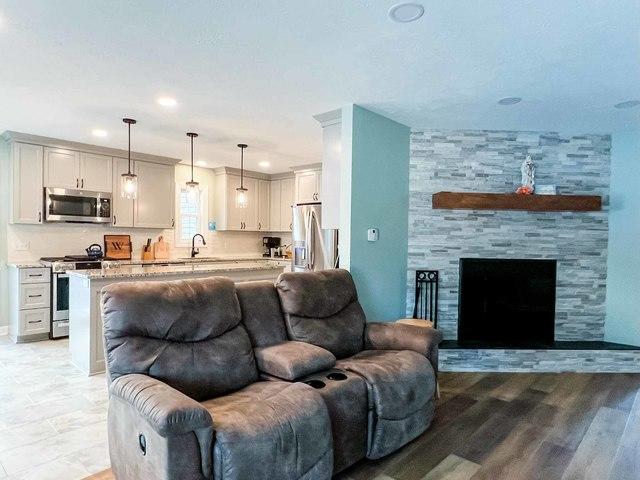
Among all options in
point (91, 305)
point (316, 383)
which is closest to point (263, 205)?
point (91, 305)

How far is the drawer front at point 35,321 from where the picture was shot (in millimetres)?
4521

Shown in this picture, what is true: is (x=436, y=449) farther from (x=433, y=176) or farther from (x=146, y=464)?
(x=433, y=176)

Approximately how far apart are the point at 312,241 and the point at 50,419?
11.2ft

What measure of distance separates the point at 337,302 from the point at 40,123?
12.2 feet

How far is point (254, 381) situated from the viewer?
2.36m

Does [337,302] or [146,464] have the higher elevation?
[337,302]

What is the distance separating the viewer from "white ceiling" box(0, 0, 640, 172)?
203cm

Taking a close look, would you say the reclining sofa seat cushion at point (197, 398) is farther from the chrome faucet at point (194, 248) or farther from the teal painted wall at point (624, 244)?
the chrome faucet at point (194, 248)

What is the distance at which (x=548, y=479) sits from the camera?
2.12 m

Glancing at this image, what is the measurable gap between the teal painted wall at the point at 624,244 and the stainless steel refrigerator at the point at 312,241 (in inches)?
118

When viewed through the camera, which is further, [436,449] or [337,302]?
[337,302]

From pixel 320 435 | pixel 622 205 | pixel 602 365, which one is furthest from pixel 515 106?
pixel 320 435

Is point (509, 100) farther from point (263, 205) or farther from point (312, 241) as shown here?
point (263, 205)

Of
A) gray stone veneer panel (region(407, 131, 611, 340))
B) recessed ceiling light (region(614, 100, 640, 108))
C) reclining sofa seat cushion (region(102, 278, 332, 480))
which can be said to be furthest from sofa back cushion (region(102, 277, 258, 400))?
recessed ceiling light (region(614, 100, 640, 108))
